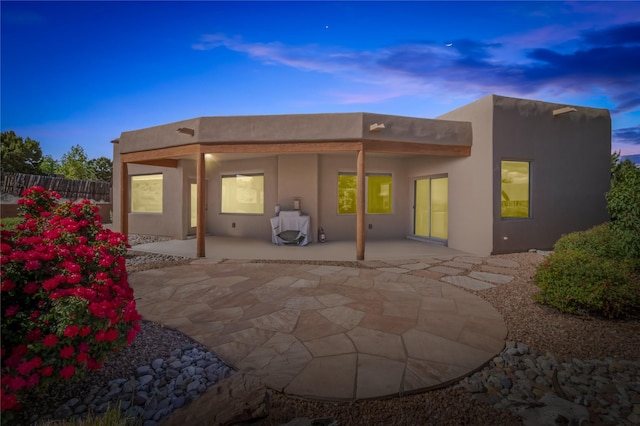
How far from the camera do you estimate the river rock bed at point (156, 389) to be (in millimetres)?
1935

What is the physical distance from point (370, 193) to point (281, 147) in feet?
13.4

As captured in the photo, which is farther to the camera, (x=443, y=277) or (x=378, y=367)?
(x=443, y=277)

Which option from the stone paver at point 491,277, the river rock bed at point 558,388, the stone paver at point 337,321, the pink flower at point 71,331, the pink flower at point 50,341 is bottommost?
the river rock bed at point 558,388

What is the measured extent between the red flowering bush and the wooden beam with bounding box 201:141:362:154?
5.19 meters

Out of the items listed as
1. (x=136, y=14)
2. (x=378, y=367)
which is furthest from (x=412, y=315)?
(x=136, y=14)

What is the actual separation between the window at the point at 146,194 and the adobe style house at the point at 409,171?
30.9 inches

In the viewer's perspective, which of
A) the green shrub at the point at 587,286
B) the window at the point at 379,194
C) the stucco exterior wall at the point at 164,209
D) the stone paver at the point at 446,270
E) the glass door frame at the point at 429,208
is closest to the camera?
the green shrub at the point at 587,286

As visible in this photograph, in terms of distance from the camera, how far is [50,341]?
1675mm

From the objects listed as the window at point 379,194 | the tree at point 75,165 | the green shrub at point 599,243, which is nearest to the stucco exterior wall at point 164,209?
the window at point 379,194

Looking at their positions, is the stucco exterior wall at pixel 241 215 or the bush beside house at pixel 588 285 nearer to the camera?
the bush beside house at pixel 588 285

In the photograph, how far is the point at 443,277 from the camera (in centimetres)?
545

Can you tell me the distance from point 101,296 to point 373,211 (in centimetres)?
884

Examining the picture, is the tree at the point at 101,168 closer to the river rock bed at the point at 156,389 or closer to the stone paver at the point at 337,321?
the stone paver at the point at 337,321

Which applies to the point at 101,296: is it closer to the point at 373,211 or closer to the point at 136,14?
the point at 136,14
